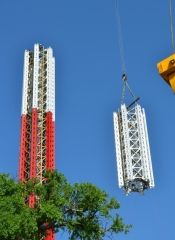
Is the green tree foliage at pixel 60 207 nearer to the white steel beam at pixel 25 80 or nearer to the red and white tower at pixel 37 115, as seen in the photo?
the red and white tower at pixel 37 115

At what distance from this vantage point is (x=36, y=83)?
66312 millimetres

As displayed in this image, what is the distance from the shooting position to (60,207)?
2694cm

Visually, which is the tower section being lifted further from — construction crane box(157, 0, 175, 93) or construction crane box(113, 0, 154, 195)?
construction crane box(157, 0, 175, 93)

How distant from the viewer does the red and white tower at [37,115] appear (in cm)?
6012

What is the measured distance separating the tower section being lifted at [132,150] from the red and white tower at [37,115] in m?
28.0

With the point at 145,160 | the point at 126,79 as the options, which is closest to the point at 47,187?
the point at 145,160

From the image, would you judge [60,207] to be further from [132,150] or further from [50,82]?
[50,82]

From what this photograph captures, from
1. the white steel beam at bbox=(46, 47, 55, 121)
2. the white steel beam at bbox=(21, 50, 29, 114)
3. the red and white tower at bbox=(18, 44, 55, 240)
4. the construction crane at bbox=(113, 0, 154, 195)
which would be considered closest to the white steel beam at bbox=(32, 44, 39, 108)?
the red and white tower at bbox=(18, 44, 55, 240)

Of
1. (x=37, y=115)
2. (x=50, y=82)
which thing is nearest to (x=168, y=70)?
(x=37, y=115)

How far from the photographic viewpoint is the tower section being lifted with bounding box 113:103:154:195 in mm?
28547

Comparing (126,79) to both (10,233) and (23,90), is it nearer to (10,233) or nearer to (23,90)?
(10,233)

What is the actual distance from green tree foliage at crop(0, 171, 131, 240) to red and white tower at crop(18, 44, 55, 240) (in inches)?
1133

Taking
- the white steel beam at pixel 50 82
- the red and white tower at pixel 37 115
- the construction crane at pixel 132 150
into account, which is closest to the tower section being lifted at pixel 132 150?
the construction crane at pixel 132 150

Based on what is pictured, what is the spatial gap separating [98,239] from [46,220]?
325 cm
